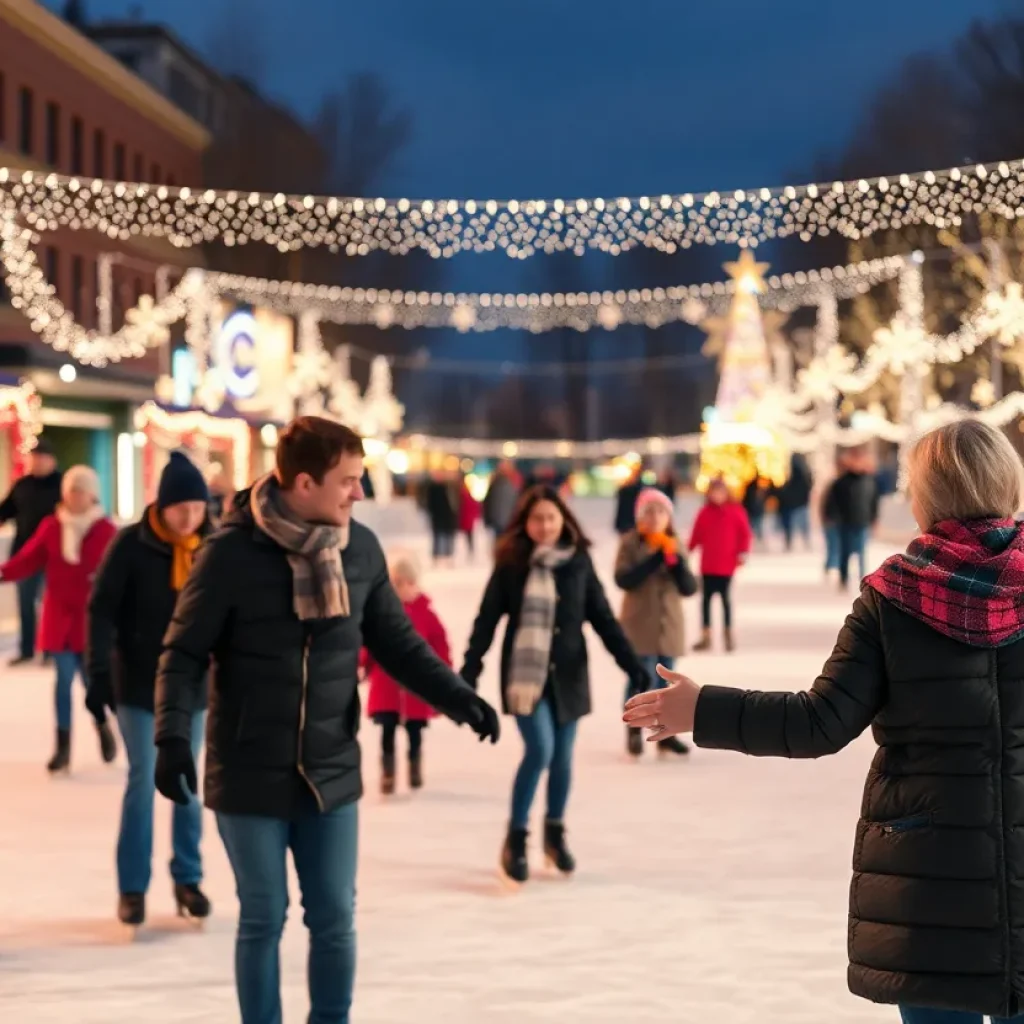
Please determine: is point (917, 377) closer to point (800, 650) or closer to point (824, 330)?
point (824, 330)

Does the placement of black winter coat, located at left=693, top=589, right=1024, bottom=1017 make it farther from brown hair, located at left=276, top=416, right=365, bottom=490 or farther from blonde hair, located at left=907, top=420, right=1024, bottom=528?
brown hair, located at left=276, top=416, right=365, bottom=490

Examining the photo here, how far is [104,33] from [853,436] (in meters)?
22.8

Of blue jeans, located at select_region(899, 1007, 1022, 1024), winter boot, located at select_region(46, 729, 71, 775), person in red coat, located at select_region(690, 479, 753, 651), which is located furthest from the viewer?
person in red coat, located at select_region(690, 479, 753, 651)

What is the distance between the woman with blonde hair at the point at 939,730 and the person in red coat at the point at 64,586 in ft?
23.1

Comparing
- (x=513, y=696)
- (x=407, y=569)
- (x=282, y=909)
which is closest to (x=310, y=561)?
(x=282, y=909)

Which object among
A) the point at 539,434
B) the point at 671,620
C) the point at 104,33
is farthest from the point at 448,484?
the point at 539,434

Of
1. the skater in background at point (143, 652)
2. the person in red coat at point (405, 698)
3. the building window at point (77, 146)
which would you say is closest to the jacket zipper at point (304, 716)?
the skater in background at point (143, 652)

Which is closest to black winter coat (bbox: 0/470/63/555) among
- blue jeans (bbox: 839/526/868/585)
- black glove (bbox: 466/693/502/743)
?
blue jeans (bbox: 839/526/868/585)

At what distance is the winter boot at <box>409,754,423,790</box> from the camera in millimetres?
9656

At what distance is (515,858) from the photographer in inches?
289

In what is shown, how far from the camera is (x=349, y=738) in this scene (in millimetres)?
4785

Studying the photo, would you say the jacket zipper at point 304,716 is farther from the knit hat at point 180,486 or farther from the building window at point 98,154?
the building window at point 98,154

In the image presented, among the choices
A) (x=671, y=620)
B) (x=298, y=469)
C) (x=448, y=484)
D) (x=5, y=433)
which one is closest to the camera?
(x=298, y=469)

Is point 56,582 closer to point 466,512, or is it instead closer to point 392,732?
point 392,732
